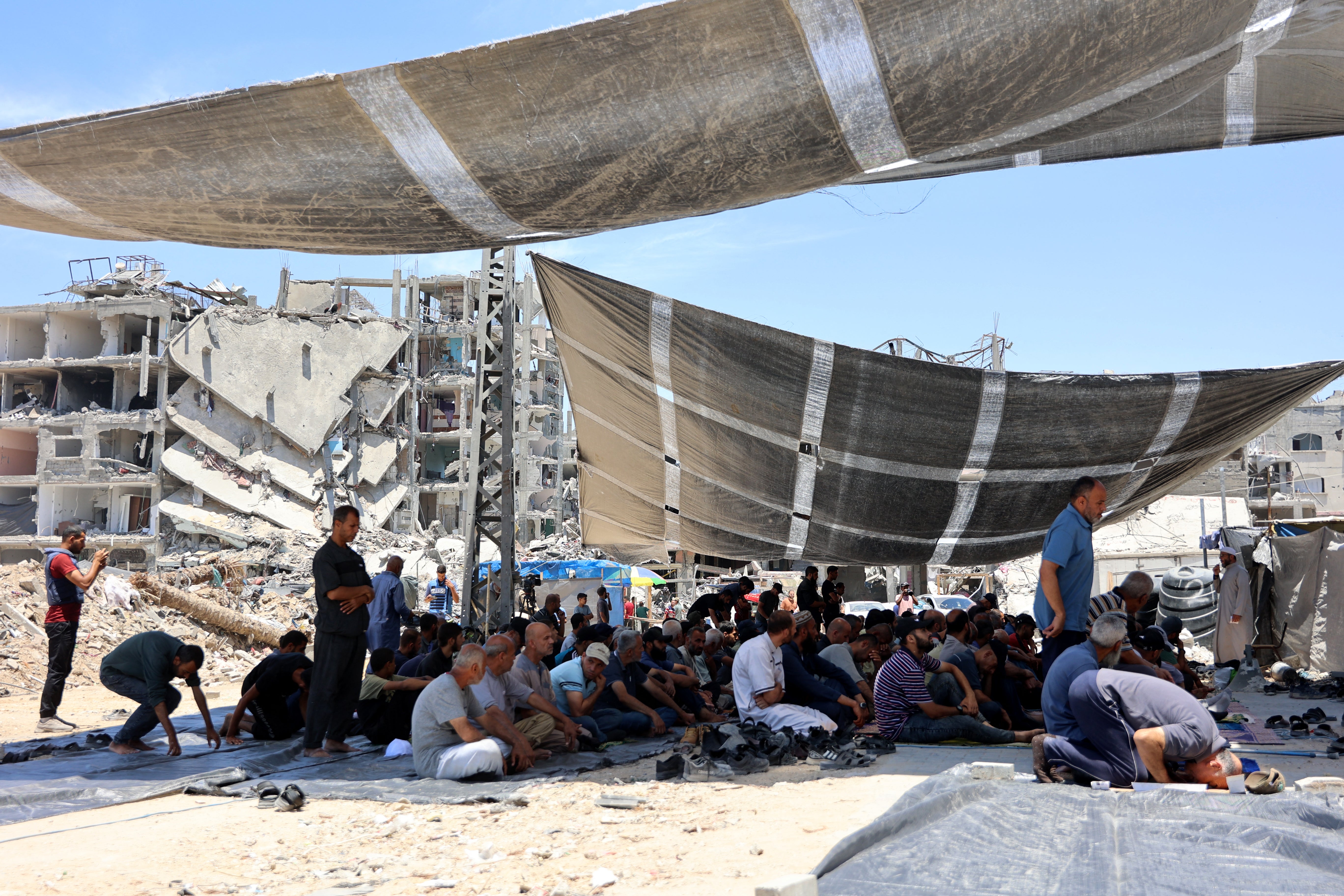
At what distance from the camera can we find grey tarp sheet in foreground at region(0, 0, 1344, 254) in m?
4.67

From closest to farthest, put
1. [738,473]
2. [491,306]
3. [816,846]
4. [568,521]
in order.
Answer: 1. [816,846]
2. [738,473]
3. [491,306]
4. [568,521]

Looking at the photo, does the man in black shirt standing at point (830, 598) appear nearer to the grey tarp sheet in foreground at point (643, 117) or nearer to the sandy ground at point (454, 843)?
the sandy ground at point (454, 843)

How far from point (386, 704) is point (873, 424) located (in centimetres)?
450

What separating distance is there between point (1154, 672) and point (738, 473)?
394 centimetres

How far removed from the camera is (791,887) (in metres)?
2.51

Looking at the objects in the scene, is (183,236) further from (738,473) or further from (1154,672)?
(1154,672)

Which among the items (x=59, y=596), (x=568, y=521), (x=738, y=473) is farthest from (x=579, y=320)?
(x=568, y=521)

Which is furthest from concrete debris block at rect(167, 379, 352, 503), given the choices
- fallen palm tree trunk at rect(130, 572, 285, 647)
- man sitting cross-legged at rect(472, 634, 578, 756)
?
man sitting cross-legged at rect(472, 634, 578, 756)

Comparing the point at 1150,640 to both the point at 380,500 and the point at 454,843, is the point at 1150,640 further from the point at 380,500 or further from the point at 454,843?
the point at 380,500

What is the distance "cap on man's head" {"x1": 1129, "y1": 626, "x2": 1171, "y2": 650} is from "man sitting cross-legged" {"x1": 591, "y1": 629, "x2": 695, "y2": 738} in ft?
12.0

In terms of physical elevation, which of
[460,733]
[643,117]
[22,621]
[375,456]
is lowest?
[22,621]

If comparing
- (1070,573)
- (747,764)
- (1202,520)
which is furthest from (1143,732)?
(1202,520)

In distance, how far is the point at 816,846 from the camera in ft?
13.1

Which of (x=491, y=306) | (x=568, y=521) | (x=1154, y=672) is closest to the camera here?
(x=1154, y=672)
